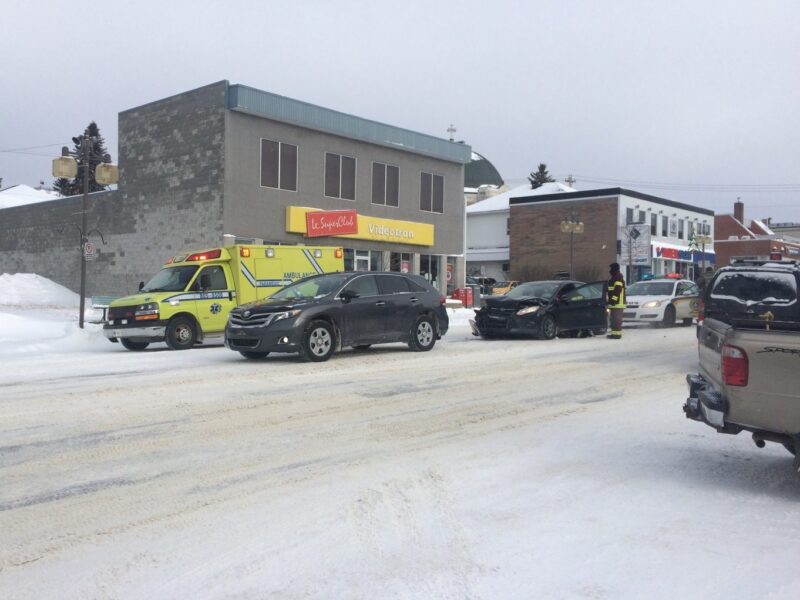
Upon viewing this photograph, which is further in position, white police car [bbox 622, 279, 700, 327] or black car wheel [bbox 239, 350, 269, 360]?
white police car [bbox 622, 279, 700, 327]

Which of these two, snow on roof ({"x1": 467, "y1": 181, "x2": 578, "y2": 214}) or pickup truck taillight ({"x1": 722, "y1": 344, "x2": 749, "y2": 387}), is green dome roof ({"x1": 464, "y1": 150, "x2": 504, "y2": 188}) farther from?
pickup truck taillight ({"x1": 722, "y1": 344, "x2": 749, "y2": 387})

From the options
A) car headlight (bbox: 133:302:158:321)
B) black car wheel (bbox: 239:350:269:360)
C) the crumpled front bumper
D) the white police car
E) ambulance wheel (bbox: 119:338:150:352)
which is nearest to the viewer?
the crumpled front bumper

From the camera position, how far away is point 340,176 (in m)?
30.4

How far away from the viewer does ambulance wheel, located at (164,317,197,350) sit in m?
15.7

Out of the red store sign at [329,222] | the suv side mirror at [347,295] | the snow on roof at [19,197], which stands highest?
the snow on roof at [19,197]

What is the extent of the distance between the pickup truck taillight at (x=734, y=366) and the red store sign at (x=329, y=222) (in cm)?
2385

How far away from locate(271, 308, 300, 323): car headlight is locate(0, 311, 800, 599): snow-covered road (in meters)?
2.38

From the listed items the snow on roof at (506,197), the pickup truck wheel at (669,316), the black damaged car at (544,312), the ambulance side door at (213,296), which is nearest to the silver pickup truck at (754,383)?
the black damaged car at (544,312)

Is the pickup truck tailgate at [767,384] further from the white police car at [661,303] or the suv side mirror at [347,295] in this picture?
the white police car at [661,303]

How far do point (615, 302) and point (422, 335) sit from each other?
608 cm

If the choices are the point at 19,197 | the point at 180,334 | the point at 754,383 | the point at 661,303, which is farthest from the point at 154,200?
the point at 19,197

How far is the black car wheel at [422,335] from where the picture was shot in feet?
47.5

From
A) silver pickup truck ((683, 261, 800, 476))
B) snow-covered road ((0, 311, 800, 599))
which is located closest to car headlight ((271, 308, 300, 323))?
snow-covered road ((0, 311, 800, 599))

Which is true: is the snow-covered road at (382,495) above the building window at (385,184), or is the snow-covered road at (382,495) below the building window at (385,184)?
below
